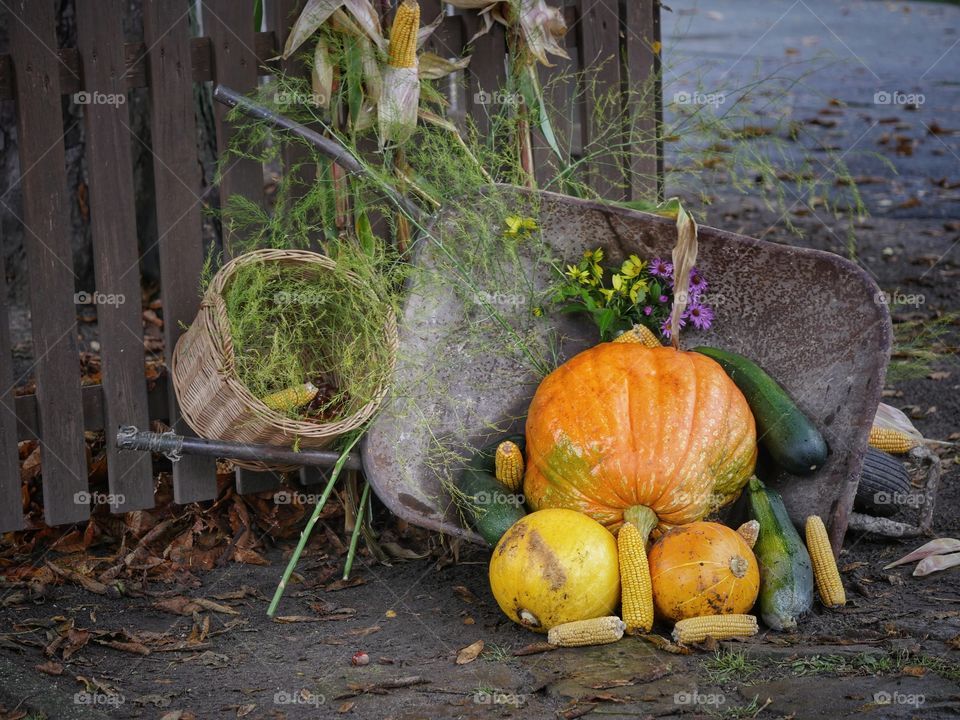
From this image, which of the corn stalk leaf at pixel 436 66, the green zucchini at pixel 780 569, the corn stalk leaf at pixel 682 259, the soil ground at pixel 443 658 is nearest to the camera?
the soil ground at pixel 443 658

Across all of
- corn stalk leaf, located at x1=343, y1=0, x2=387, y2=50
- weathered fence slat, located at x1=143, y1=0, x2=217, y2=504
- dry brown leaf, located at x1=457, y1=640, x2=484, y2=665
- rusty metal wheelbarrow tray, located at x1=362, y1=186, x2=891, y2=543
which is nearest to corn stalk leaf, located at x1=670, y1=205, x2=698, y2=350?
rusty metal wheelbarrow tray, located at x1=362, y1=186, x2=891, y2=543

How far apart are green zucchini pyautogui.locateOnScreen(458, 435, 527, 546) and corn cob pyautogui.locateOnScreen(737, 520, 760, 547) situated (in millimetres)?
647

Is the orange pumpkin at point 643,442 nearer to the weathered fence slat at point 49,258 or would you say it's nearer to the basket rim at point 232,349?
the basket rim at point 232,349

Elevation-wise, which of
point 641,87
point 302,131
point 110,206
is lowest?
point 110,206

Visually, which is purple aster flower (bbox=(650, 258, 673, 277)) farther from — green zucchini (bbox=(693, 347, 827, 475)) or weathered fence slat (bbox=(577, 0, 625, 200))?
weathered fence slat (bbox=(577, 0, 625, 200))

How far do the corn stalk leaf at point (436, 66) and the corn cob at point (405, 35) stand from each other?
12cm

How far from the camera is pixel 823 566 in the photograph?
3008mm

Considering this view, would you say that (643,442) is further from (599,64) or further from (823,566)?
(599,64)

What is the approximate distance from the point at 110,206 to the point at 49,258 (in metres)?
0.26

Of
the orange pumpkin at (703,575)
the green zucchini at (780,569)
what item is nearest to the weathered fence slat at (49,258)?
the orange pumpkin at (703,575)

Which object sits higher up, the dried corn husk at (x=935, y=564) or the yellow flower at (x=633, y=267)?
the yellow flower at (x=633, y=267)

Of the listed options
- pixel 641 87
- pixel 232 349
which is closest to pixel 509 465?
pixel 232 349

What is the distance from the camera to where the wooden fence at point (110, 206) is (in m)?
3.33

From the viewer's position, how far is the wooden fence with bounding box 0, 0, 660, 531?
333 centimetres
